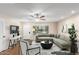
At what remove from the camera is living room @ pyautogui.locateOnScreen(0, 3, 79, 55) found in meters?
1.83

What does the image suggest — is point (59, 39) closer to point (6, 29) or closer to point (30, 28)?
point (30, 28)

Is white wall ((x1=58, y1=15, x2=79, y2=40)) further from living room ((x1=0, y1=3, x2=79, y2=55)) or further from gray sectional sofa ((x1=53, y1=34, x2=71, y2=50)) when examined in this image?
gray sectional sofa ((x1=53, y1=34, x2=71, y2=50))

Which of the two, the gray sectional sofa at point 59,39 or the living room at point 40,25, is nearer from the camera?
the living room at point 40,25

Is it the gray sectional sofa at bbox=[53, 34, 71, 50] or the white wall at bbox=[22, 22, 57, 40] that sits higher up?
the white wall at bbox=[22, 22, 57, 40]

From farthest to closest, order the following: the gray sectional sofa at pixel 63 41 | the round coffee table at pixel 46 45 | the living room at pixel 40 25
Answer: the round coffee table at pixel 46 45, the gray sectional sofa at pixel 63 41, the living room at pixel 40 25

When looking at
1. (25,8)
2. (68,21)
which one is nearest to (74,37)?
(68,21)

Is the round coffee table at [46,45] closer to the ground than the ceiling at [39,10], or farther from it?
closer to the ground

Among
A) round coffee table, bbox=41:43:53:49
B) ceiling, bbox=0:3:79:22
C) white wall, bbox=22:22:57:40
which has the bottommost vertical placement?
round coffee table, bbox=41:43:53:49

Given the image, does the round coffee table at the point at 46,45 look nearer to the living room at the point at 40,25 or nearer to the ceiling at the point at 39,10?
the living room at the point at 40,25

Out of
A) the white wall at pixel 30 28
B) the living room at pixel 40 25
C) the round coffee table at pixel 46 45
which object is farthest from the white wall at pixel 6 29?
the round coffee table at pixel 46 45

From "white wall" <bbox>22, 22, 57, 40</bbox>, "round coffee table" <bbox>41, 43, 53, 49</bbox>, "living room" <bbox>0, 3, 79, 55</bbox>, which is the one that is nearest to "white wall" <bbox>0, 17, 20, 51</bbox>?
"living room" <bbox>0, 3, 79, 55</bbox>

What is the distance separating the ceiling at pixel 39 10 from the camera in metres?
1.70

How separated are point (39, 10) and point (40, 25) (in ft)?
1.21

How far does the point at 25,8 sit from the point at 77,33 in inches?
41.1
